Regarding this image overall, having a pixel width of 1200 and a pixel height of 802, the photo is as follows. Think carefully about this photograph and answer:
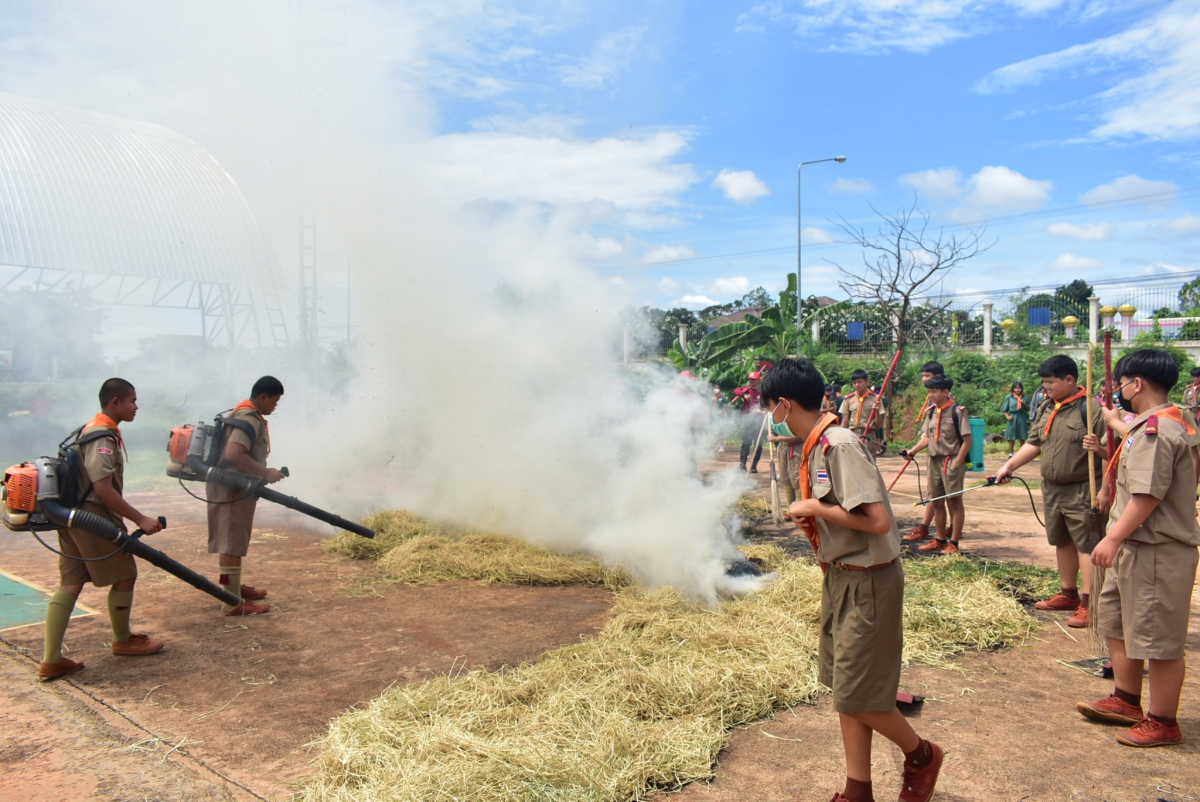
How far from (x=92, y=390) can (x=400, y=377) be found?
11797 mm

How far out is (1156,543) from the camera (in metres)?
3.69

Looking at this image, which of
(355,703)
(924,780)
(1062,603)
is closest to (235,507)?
(355,703)

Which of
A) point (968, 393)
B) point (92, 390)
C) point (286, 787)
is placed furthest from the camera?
point (968, 393)

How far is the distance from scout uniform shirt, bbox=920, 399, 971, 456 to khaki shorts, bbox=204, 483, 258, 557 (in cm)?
689

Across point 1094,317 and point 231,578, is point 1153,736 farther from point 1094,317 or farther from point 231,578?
point 1094,317

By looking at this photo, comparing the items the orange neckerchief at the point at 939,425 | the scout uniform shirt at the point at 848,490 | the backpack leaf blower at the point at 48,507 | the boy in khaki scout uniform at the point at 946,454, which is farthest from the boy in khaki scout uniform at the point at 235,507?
the orange neckerchief at the point at 939,425

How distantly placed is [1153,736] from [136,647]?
6.14 meters

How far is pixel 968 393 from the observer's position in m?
21.4

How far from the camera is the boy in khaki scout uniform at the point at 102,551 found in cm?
470

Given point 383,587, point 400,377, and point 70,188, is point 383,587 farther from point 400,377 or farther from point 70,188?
point 70,188

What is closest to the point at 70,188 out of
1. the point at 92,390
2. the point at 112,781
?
the point at 92,390

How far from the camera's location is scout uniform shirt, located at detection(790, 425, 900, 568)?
2.85 meters

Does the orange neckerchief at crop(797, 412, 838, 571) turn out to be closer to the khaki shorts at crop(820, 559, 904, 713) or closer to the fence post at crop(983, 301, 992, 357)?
the khaki shorts at crop(820, 559, 904, 713)

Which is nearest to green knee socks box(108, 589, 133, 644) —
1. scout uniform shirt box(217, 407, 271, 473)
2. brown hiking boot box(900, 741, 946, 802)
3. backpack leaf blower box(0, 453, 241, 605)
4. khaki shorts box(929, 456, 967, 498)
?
Result: backpack leaf blower box(0, 453, 241, 605)
